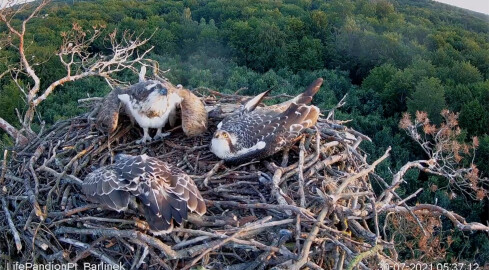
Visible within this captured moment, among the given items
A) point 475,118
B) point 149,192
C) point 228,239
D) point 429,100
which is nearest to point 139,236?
point 149,192

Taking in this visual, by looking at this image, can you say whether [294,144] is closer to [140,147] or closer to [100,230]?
[140,147]

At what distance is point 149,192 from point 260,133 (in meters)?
1.20

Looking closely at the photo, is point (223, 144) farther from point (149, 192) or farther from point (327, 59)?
point (327, 59)

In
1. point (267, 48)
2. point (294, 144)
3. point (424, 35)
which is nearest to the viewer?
point (294, 144)

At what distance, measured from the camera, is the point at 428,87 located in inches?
468

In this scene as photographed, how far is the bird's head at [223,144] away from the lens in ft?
13.4

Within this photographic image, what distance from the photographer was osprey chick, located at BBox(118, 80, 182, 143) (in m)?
4.28

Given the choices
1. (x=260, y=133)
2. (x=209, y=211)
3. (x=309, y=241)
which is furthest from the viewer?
(x=260, y=133)

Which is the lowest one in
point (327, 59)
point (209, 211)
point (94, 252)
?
point (327, 59)

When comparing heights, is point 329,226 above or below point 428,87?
above

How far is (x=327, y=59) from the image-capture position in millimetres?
17203

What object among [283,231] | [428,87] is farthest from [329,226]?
[428,87]

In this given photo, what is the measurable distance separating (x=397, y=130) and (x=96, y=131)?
949 cm

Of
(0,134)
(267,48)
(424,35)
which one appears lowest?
(0,134)
